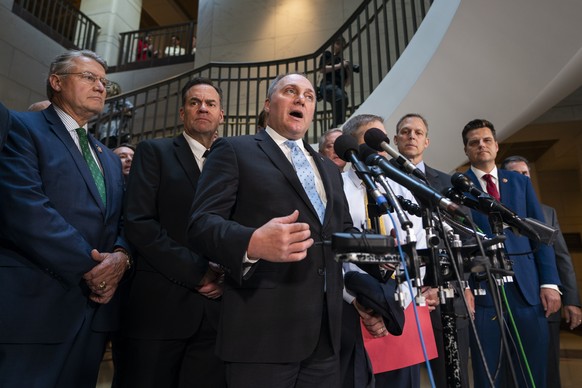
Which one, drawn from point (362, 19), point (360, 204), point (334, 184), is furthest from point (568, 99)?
point (334, 184)

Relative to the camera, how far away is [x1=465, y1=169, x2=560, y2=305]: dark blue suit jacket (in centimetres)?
186

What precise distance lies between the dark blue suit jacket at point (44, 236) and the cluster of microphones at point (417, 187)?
935 mm

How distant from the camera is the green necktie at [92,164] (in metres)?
1.47

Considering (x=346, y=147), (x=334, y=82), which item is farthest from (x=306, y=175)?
(x=334, y=82)

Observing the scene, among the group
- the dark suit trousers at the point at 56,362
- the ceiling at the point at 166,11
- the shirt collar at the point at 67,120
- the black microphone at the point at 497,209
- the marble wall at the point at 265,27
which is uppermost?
the ceiling at the point at 166,11

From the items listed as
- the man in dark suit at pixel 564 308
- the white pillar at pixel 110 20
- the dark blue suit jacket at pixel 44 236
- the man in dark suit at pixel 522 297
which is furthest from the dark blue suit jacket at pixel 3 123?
the white pillar at pixel 110 20

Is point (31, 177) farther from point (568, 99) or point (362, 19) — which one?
point (362, 19)


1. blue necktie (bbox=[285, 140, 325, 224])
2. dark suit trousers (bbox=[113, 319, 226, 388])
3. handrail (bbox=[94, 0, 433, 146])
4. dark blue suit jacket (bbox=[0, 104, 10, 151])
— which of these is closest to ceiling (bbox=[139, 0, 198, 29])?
handrail (bbox=[94, 0, 433, 146])

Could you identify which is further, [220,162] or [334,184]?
[334,184]

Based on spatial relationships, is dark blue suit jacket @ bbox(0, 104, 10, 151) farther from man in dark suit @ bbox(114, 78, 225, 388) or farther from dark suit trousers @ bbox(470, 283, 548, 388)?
dark suit trousers @ bbox(470, 283, 548, 388)

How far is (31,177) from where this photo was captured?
4.07 feet

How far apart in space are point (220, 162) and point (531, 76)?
6.95 ft

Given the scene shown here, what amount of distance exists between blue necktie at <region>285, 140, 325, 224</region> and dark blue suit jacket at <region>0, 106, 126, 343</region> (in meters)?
0.76

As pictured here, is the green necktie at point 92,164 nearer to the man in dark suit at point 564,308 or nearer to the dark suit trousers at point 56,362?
the dark suit trousers at point 56,362
